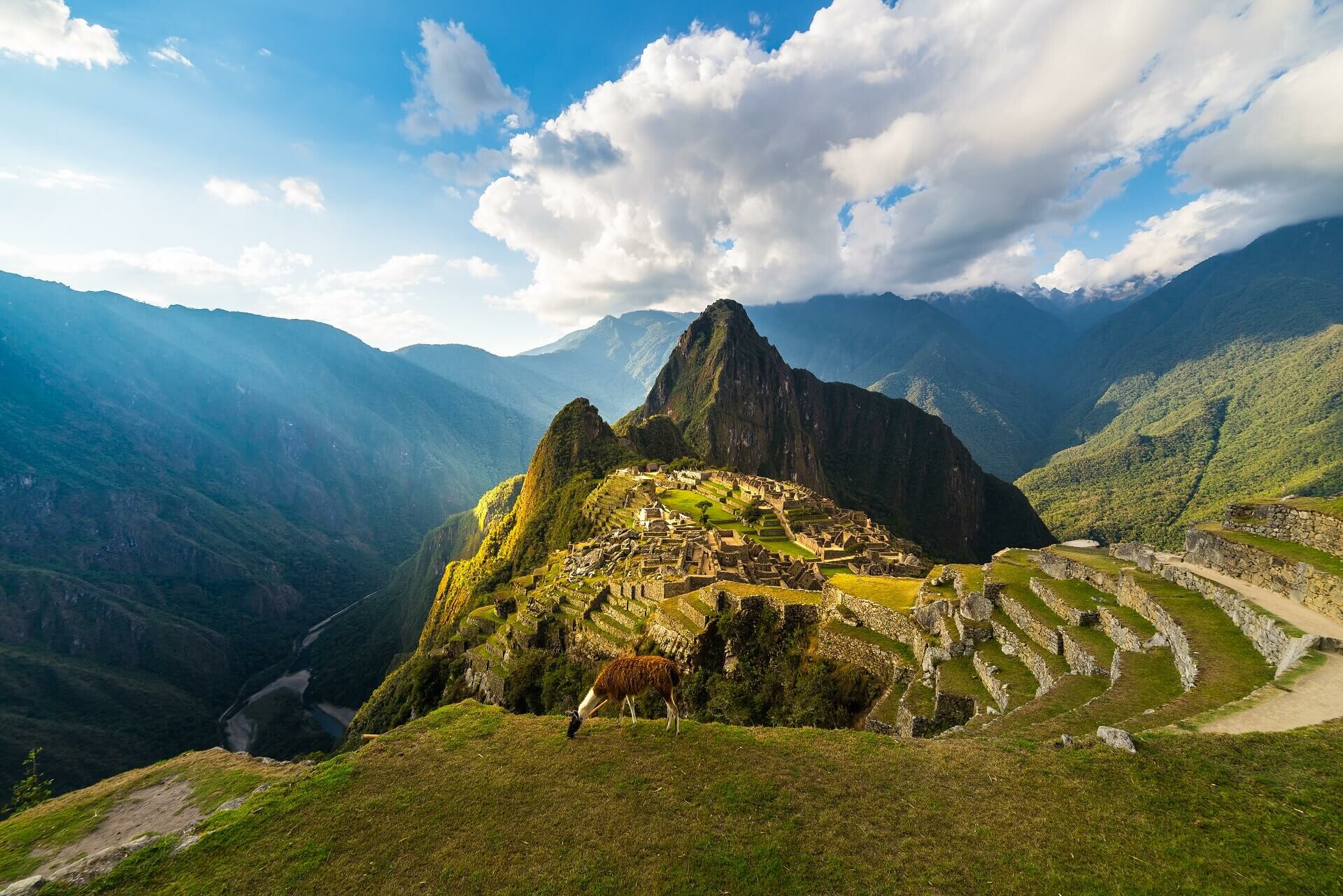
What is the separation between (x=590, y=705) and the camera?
12.3 meters

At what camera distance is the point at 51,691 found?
104062mm

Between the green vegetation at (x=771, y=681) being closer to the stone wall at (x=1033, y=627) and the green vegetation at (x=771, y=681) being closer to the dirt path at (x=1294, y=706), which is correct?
the stone wall at (x=1033, y=627)

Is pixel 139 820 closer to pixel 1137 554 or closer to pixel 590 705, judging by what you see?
pixel 590 705

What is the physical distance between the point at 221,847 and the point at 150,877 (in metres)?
0.89

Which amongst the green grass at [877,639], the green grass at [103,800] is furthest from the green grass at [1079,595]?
the green grass at [103,800]

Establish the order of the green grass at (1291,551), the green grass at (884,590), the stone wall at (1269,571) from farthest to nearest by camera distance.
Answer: the green grass at (884,590) < the green grass at (1291,551) < the stone wall at (1269,571)

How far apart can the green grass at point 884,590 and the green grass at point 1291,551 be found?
12456 mm

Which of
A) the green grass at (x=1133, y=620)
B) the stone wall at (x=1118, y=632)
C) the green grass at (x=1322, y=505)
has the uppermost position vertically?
the green grass at (x=1322, y=505)

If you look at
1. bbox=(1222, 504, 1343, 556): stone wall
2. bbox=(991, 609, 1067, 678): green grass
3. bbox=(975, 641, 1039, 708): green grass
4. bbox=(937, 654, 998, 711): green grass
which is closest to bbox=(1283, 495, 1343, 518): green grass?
bbox=(1222, 504, 1343, 556): stone wall

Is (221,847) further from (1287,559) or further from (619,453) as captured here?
(619,453)

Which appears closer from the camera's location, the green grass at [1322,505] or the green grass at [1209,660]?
the green grass at [1209,660]

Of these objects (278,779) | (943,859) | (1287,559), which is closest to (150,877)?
(278,779)

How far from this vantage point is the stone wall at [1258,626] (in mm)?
13828

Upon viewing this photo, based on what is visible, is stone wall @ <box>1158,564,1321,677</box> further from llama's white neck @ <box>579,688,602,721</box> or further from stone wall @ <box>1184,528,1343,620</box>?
llama's white neck @ <box>579,688,602,721</box>
